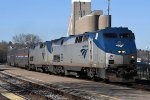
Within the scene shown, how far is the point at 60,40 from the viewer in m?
39.2

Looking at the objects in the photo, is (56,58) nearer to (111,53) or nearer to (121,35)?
(121,35)

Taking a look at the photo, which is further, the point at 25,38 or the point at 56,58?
the point at 25,38

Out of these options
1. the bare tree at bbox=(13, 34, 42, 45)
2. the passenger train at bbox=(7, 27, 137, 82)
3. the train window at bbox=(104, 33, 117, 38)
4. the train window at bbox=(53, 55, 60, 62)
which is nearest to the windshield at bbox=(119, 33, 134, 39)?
the passenger train at bbox=(7, 27, 137, 82)

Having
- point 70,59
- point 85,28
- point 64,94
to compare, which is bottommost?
point 64,94

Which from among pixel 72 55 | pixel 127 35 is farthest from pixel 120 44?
pixel 72 55

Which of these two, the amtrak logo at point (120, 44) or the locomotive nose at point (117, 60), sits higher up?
the amtrak logo at point (120, 44)

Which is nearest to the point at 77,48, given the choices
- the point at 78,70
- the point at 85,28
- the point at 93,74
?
the point at 78,70

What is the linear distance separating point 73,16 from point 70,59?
304 ft

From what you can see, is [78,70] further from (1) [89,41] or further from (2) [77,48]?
(1) [89,41]

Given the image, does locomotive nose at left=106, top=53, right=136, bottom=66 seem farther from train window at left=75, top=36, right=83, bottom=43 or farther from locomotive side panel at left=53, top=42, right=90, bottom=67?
train window at left=75, top=36, right=83, bottom=43

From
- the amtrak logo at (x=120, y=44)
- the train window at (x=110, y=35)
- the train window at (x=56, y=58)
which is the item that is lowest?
the train window at (x=56, y=58)

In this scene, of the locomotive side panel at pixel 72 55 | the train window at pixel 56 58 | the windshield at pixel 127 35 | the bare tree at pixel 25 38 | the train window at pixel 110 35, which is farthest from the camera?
the bare tree at pixel 25 38

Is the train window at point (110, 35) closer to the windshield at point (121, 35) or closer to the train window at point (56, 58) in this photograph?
the windshield at point (121, 35)

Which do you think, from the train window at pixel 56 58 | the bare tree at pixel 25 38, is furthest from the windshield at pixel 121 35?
the bare tree at pixel 25 38
